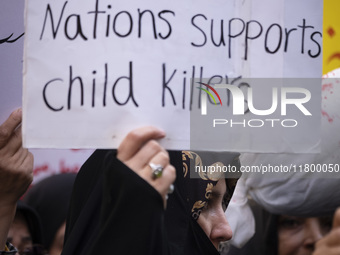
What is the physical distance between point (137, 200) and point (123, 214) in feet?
0.19

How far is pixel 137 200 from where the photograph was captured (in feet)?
5.46

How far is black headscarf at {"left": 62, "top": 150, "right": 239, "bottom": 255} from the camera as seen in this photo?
1.66 metres

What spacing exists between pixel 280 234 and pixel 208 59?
1931mm

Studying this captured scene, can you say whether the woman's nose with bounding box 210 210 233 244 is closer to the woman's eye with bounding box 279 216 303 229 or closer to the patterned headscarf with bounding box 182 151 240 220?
the patterned headscarf with bounding box 182 151 240 220

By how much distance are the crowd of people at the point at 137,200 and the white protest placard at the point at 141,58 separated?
0.10m

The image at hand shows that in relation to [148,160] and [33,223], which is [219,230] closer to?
[148,160]

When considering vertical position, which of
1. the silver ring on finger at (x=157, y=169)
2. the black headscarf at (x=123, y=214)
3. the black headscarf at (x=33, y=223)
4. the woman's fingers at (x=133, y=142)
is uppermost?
the woman's fingers at (x=133, y=142)

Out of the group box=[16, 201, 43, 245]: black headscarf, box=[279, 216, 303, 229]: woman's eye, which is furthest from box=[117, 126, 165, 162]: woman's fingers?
box=[279, 216, 303, 229]: woman's eye

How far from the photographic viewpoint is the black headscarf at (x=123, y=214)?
1.66m

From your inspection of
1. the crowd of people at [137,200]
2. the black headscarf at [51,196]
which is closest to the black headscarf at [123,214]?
the crowd of people at [137,200]

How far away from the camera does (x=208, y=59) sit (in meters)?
1.83

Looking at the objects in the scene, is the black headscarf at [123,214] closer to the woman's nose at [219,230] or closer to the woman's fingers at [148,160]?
the woman's fingers at [148,160]

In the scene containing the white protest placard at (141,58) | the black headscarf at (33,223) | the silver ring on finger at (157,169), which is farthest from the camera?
the black headscarf at (33,223)

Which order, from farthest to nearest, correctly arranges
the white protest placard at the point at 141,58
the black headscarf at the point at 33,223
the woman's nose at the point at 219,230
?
the black headscarf at the point at 33,223
the woman's nose at the point at 219,230
the white protest placard at the point at 141,58
